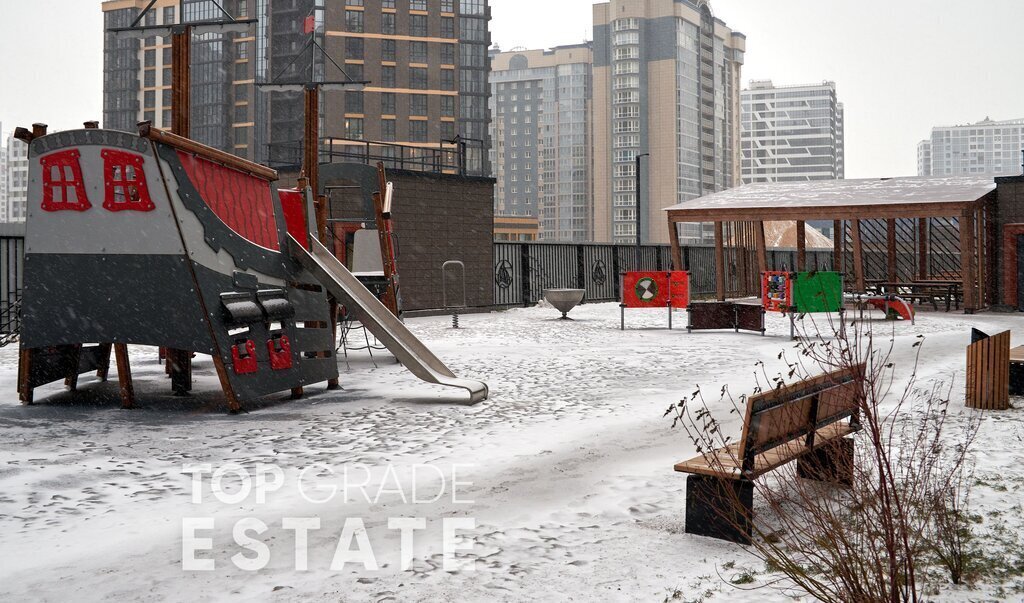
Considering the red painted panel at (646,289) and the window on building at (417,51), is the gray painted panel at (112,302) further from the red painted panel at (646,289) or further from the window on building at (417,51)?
the window on building at (417,51)

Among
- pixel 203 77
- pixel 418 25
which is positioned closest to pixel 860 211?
pixel 418 25

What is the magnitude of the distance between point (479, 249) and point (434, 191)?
8.43 ft

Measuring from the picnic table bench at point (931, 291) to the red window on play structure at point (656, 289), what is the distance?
28.0 ft

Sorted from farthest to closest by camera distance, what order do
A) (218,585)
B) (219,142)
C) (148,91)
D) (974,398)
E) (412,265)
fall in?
(148,91) < (219,142) < (412,265) < (974,398) < (218,585)

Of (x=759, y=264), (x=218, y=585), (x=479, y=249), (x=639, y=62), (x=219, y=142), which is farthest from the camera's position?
(x=639, y=62)

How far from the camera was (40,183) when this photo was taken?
963 centimetres

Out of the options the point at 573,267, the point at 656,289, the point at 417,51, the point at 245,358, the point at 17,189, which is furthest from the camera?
the point at 17,189

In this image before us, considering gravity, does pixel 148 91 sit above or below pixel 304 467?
above

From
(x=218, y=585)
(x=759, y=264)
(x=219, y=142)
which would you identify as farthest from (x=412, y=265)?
(x=219, y=142)

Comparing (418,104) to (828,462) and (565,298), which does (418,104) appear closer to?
(565,298)

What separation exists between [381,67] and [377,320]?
88.4 metres

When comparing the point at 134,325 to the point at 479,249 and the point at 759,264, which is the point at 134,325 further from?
the point at 759,264

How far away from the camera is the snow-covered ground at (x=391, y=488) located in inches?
176

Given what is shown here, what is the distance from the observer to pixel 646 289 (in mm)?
20391
